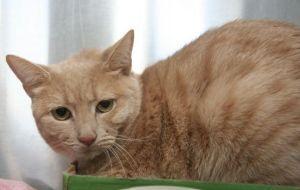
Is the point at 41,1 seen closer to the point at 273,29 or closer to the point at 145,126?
the point at 145,126

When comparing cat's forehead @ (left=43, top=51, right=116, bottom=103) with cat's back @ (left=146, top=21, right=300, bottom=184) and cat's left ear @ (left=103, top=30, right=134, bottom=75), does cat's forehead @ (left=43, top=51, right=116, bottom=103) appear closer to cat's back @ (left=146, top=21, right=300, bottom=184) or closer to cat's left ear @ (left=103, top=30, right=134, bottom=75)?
cat's left ear @ (left=103, top=30, right=134, bottom=75)

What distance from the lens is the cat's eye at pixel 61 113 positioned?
52.0 inches

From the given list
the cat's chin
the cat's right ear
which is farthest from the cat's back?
the cat's right ear

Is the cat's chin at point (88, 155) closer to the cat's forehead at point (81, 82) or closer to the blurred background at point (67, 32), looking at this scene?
the cat's forehead at point (81, 82)

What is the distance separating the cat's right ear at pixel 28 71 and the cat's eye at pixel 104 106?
175mm

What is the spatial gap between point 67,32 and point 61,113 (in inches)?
24.4

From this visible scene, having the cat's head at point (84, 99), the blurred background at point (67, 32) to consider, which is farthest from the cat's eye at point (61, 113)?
the blurred background at point (67, 32)

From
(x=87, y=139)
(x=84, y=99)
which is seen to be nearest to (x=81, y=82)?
(x=84, y=99)

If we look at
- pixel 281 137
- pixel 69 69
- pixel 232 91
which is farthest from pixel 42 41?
pixel 281 137

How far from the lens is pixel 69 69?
1403 millimetres

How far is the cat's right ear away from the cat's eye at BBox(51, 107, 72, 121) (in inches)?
4.0

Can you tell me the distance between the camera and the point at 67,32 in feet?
6.10

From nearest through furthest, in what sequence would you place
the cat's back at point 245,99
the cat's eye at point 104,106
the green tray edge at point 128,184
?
the green tray edge at point 128,184, the cat's back at point 245,99, the cat's eye at point 104,106

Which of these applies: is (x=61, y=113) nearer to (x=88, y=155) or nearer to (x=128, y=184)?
(x=88, y=155)
